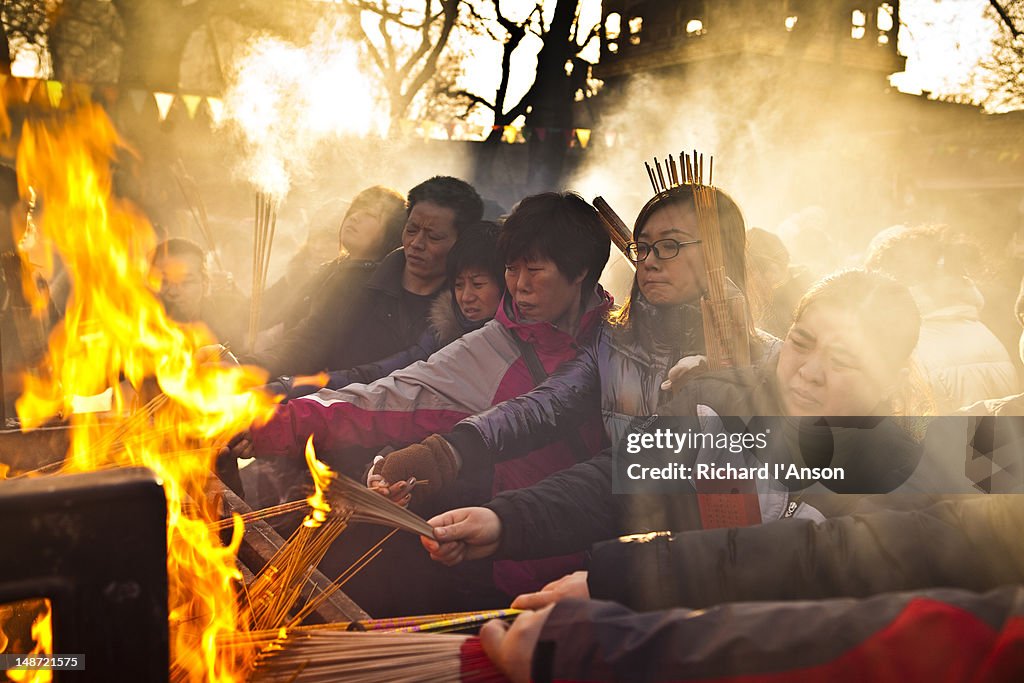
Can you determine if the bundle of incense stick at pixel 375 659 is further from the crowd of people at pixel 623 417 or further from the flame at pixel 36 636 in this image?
the flame at pixel 36 636

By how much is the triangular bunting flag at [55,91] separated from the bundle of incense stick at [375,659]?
309 cm

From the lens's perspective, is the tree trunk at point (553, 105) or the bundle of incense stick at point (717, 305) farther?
the tree trunk at point (553, 105)

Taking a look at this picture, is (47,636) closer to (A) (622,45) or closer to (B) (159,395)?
(B) (159,395)

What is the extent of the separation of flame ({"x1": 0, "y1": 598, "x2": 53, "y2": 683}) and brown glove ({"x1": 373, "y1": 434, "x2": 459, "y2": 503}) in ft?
3.82

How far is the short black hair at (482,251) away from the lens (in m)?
3.46

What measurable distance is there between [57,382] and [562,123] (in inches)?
114

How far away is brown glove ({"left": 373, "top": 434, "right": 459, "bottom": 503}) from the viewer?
308cm

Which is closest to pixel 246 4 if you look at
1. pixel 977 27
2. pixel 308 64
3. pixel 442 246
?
pixel 308 64

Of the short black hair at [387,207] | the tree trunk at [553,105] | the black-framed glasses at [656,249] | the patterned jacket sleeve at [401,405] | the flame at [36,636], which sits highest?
the tree trunk at [553,105]

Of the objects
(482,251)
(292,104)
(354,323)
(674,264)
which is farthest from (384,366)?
(674,264)

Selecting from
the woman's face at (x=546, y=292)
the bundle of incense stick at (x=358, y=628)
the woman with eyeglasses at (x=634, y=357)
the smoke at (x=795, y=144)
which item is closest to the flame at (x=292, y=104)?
the woman's face at (x=546, y=292)

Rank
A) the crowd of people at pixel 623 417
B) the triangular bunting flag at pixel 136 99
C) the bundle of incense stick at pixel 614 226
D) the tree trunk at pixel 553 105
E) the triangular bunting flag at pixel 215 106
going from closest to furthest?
1. the crowd of people at pixel 623 417
2. the bundle of incense stick at pixel 614 226
3. the tree trunk at pixel 553 105
4. the triangular bunting flag at pixel 215 106
5. the triangular bunting flag at pixel 136 99

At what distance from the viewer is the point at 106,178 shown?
3943 millimetres

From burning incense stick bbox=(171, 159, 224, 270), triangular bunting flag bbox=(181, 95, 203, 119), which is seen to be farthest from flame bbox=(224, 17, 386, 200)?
burning incense stick bbox=(171, 159, 224, 270)
